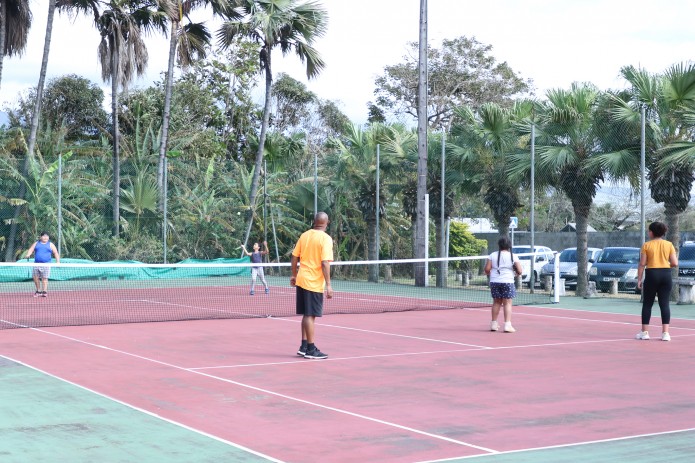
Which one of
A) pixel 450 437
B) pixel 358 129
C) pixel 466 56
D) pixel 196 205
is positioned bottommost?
pixel 450 437

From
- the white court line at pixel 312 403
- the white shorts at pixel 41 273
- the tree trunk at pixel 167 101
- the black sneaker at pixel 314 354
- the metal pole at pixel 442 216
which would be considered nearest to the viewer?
the white court line at pixel 312 403

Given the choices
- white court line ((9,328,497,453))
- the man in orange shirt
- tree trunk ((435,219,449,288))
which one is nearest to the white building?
tree trunk ((435,219,449,288))

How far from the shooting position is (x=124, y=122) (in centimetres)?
4622

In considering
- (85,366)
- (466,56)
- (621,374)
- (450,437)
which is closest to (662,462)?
(450,437)

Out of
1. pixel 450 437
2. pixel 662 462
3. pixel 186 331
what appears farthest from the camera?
pixel 186 331

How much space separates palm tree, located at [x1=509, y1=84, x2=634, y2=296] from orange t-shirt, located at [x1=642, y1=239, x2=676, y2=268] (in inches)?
394

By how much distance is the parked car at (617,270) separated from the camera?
92.2ft

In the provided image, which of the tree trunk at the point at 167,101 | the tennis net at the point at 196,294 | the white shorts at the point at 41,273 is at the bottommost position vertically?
the tennis net at the point at 196,294

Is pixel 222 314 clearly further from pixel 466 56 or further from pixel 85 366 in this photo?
pixel 466 56

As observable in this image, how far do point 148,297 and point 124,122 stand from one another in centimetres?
2320

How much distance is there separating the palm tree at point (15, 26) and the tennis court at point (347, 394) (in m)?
19.4

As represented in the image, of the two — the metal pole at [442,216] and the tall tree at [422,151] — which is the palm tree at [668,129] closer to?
the metal pole at [442,216]

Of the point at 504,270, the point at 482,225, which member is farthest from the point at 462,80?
the point at 504,270

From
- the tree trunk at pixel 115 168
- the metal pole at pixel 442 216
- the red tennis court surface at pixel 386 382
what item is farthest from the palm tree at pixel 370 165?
the red tennis court surface at pixel 386 382
